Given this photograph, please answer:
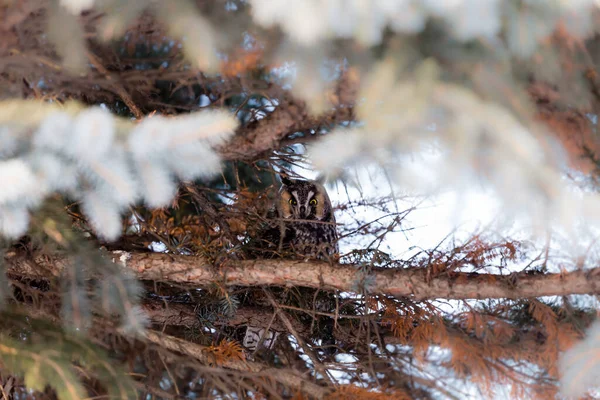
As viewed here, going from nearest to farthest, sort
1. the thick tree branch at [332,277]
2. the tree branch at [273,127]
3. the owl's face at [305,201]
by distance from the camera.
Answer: the tree branch at [273,127]
the thick tree branch at [332,277]
the owl's face at [305,201]

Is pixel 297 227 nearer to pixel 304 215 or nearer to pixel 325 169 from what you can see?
pixel 304 215

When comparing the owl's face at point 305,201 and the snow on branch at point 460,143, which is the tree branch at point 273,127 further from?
the owl's face at point 305,201

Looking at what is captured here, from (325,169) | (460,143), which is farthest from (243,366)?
(460,143)

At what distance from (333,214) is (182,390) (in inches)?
44.2

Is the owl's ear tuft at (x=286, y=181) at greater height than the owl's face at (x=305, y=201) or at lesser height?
greater

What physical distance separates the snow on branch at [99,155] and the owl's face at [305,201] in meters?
1.54

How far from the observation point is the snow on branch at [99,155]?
1.03 meters

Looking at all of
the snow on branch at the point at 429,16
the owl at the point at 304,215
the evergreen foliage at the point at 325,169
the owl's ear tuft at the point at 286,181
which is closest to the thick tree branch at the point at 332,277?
the evergreen foliage at the point at 325,169

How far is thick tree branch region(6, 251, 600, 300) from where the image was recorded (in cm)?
156

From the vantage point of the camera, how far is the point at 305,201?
2641 millimetres

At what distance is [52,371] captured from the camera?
126cm

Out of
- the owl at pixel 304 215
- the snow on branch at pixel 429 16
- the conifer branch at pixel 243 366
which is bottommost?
the conifer branch at pixel 243 366

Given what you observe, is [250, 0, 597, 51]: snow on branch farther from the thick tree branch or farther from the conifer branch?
the conifer branch

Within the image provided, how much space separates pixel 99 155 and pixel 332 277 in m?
0.97
